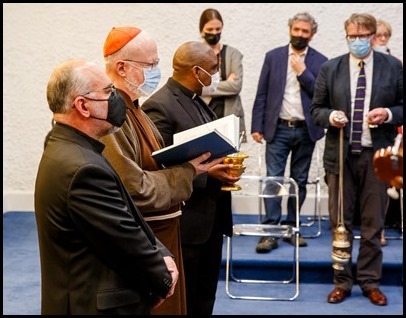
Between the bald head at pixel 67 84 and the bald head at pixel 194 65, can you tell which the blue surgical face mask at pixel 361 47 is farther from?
the bald head at pixel 67 84

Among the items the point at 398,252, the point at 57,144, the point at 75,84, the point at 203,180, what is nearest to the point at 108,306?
the point at 57,144

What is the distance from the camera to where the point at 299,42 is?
566cm

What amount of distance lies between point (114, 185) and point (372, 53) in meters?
2.92

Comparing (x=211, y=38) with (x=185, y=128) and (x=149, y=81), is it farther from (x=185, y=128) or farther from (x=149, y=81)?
(x=149, y=81)

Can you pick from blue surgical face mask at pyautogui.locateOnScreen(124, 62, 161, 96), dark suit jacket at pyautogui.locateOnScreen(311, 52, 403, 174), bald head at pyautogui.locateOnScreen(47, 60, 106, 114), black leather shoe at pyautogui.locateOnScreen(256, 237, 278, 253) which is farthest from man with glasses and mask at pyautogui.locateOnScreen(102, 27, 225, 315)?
black leather shoe at pyautogui.locateOnScreen(256, 237, 278, 253)

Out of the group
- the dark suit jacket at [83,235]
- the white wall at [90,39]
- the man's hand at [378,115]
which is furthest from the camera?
the white wall at [90,39]

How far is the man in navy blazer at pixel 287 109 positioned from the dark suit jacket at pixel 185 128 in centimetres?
219

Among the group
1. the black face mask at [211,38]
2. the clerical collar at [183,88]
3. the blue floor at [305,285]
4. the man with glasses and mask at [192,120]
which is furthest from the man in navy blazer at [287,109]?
the clerical collar at [183,88]

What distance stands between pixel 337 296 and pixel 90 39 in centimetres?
A: 368

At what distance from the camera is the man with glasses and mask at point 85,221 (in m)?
2.29

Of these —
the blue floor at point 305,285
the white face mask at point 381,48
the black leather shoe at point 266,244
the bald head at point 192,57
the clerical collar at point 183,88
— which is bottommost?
the blue floor at point 305,285

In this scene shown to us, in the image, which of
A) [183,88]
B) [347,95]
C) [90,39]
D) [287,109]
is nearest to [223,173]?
[183,88]

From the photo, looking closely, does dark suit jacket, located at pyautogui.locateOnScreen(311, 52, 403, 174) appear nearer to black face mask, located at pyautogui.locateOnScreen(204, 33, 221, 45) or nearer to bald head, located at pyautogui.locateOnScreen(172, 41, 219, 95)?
black face mask, located at pyautogui.locateOnScreen(204, 33, 221, 45)

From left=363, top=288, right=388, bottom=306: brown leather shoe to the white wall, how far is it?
2.32m
